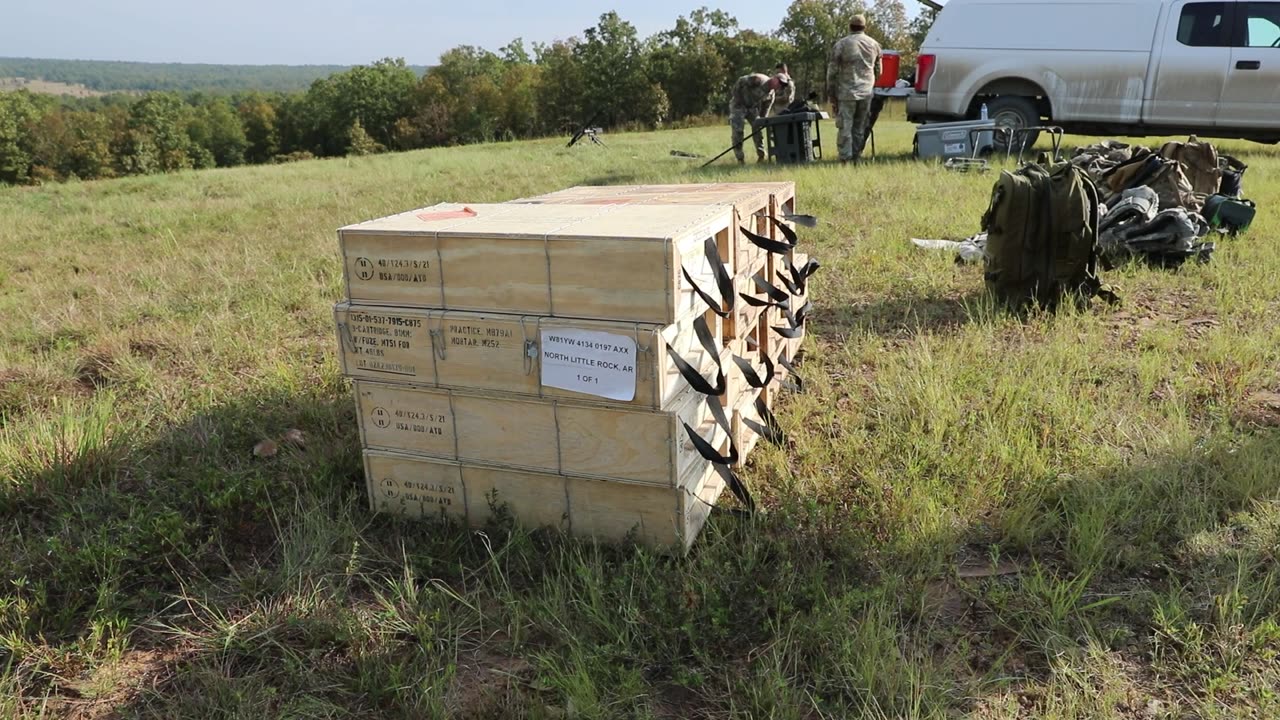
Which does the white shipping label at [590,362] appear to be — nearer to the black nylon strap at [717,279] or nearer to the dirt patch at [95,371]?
the black nylon strap at [717,279]

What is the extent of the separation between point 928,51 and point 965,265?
5799 millimetres

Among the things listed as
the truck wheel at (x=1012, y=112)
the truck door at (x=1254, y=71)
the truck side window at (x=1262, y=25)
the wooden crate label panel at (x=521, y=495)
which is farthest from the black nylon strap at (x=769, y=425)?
the truck side window at (x=1262, y=25)

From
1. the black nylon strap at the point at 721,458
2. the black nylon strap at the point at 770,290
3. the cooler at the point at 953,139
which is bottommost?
the black nylon strap at the point at 721,458

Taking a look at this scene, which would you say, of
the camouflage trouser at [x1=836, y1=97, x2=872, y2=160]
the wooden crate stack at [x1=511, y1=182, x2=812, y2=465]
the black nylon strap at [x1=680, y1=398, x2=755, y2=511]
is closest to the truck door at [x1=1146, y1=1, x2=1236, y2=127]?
the camouflage trouser at [x1=836, y1=97, x2=872, y2=160]

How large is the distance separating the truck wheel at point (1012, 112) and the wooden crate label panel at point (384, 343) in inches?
374

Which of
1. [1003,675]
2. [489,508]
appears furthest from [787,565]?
[489,508]

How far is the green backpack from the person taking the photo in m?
4.44

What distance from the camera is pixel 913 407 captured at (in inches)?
133

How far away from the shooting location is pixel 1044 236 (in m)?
4.52

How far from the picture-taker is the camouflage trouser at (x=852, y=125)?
10961 mm

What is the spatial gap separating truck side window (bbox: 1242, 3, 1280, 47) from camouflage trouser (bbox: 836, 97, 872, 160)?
13.5ft

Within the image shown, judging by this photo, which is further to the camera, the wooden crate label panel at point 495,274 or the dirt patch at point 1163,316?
the dirt patch at point 1163,316

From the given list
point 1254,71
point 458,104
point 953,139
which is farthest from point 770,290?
point 458,104

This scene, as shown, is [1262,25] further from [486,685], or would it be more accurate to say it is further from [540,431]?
[486,685]
